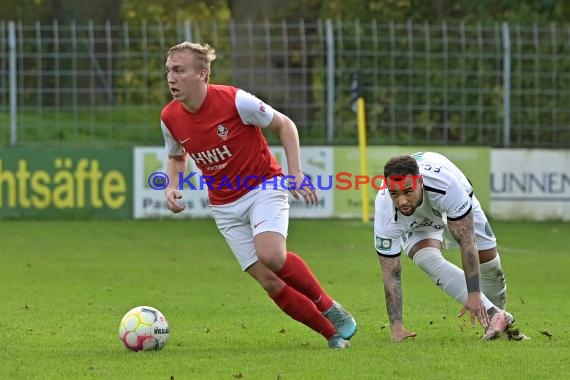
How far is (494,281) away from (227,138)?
2.31 metres

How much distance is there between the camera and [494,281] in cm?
918

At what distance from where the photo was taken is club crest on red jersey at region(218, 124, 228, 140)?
8.26 meters

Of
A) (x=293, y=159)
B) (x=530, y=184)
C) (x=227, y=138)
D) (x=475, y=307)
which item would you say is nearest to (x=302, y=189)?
(x=293, y=159)

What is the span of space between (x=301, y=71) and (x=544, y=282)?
931cm

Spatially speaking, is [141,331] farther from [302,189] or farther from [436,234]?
[436,234]

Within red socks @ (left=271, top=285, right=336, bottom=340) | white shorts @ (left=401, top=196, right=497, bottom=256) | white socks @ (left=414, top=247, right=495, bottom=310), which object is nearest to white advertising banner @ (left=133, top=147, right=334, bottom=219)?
white shorts @ (left=401, top=196, right=497, bottom=256)

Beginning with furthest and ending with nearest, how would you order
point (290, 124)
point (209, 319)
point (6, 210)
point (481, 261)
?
point (6, 210), point (209, 319), point (481, 261), point (290, 124)

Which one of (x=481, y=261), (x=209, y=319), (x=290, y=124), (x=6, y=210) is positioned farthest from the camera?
(x=6, y=210)

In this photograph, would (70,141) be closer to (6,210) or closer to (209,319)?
(6,210)

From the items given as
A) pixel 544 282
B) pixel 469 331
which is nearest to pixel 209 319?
pixel 469 331

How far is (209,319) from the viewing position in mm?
10148

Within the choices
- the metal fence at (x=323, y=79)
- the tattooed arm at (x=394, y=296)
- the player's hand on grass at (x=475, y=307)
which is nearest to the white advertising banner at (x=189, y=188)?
the metal fence at (x=323, y=79)

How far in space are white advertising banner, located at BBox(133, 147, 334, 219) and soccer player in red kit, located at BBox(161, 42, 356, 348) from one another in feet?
42.0

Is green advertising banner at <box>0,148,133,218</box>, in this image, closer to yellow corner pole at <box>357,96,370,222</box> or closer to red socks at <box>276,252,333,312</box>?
yellow corner pole at <box>357,96,370,222</box>
